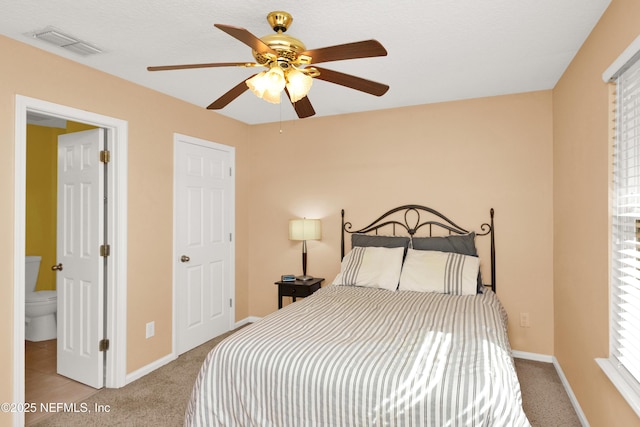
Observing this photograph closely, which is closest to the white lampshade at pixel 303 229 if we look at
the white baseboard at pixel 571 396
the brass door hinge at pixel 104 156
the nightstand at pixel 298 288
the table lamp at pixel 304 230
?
the table lamp at pixel 304 230

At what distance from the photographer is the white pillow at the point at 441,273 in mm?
3209

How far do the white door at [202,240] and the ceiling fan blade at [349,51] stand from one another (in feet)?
7.47

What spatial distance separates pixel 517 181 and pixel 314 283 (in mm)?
2165

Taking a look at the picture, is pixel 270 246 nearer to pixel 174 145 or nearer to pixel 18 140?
pixel 174 145

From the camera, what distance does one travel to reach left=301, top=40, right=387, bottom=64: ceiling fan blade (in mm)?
1618

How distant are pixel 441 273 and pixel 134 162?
2734 millimetres

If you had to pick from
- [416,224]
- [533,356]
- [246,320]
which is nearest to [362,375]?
[416,224]

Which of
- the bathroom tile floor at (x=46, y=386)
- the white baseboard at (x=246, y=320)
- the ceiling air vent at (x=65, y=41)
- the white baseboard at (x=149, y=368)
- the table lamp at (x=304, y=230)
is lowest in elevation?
the bathroom tile floor at (x=46, y=386)

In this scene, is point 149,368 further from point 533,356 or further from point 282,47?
point 533,356

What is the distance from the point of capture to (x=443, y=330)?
2.21 meters

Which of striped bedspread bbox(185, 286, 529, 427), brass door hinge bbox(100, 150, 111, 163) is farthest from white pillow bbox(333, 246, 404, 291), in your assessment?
brass door hinge bbox(100, 150, 111, 163)

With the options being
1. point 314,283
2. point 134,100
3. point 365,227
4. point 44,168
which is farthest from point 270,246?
point 44,168

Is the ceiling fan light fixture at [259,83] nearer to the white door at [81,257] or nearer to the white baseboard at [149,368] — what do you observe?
the white door at [81,257]

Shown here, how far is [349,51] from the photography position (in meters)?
1.70
